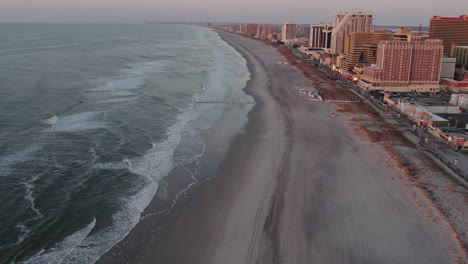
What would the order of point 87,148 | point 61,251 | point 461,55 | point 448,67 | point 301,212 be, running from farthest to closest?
point 461,55
point 448,67
point 87,148
point 301,212
point 61,251

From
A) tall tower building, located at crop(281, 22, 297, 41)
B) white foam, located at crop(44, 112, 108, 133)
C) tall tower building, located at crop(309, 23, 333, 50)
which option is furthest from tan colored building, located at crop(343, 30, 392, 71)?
tall tower building, located at crop(281, 22, 297, 41)

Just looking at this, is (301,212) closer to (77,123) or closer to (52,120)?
(77,123)

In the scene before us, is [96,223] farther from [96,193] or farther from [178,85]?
[178,85]

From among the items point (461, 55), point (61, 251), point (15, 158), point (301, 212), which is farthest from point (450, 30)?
point (61, 251)

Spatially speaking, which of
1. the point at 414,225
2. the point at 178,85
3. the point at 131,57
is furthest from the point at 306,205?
the point at 131,57

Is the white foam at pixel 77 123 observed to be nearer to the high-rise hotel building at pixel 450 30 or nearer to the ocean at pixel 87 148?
the ocean at pixel 87 148

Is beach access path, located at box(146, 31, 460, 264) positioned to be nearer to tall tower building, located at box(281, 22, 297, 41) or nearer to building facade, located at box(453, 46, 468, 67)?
building facade, located at box(453, 46, 468, 67)
